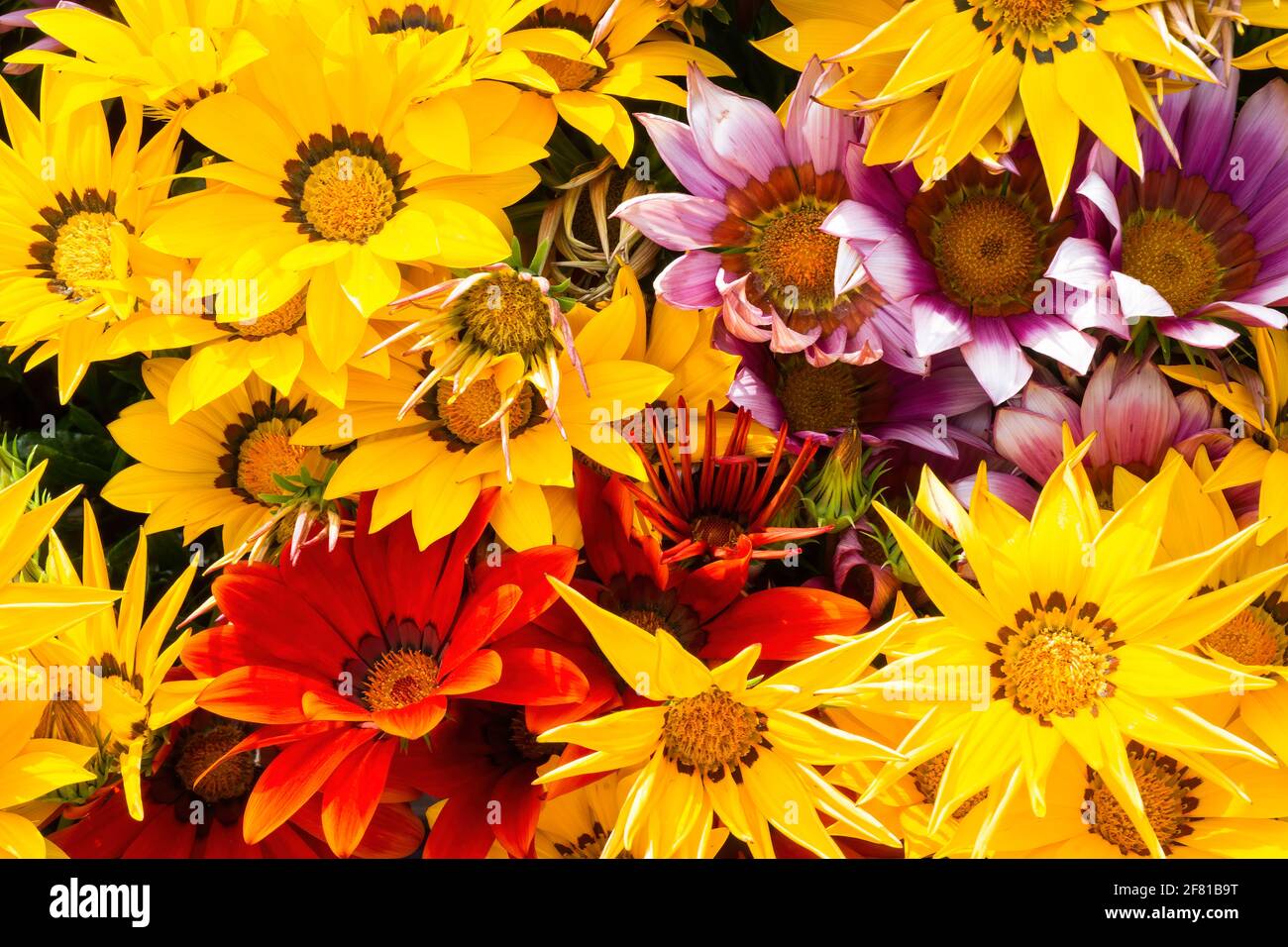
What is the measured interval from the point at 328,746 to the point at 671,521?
0.35 m

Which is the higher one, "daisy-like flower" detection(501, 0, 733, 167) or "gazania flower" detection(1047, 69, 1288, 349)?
"daisy-like flower" detection(501, 0, 733, 167)

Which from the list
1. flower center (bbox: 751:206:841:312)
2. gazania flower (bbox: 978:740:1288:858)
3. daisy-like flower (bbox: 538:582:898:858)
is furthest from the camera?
flower center (bbox: 751:206:841:312)

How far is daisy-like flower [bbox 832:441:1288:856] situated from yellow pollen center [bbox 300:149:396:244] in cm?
51

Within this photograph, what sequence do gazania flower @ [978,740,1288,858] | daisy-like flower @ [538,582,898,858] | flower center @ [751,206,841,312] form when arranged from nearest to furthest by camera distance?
daisy-like flower @ [538,582,898,858]
gazania flower @ [978,740,1288,858]
flower center @ [751,206,841,312]

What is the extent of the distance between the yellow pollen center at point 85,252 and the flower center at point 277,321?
0.45 ft

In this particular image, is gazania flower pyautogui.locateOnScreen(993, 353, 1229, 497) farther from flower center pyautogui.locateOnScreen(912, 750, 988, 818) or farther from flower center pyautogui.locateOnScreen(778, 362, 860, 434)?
flower center pyautogui.locateOnScreen(912, 750, 988, 818)

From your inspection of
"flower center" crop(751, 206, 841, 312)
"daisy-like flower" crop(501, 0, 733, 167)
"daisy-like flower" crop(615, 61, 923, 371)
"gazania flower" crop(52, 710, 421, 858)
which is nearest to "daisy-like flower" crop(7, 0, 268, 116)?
"daisy-like flower" crop(501, 0, 733, 167)

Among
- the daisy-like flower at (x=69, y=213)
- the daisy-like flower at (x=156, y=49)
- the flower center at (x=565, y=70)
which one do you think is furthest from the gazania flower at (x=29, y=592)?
the flower center at (x=565, y=70)

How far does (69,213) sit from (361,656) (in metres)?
0.50

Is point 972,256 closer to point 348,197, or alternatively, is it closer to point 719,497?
point 719,497

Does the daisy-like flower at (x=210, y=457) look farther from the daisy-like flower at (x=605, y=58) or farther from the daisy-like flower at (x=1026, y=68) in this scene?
the daisy-like flower at (x=1026, y=68)

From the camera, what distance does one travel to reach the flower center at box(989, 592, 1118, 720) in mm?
991

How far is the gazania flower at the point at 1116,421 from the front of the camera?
111 centimetres

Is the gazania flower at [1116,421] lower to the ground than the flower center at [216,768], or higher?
higher
